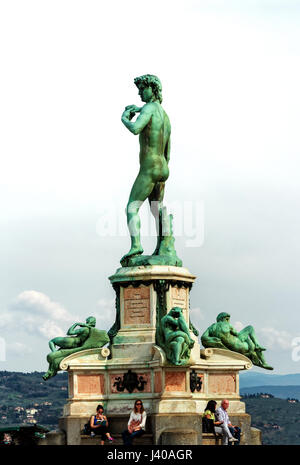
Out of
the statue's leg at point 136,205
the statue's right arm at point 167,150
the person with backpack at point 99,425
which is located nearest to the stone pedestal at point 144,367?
the person with backpack at point 99,425

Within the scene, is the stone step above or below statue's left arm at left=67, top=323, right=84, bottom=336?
below

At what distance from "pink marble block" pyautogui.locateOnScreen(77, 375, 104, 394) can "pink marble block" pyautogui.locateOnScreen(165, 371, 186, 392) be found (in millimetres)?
2166

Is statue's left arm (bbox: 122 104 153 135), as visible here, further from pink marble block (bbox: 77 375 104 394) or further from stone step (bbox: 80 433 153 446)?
stone step (bbox: 80 433 153 446)

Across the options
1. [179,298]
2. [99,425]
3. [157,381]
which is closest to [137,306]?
[179,298]

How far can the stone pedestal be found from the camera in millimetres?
33688

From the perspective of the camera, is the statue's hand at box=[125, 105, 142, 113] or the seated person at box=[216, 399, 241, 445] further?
the statue's hand at box=[125, 105, 142, 113]

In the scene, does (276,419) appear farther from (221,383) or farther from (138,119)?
(138,119)

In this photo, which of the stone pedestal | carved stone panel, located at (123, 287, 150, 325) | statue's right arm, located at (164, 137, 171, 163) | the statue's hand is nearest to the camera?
the stone pedestal

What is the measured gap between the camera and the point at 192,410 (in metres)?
33.2

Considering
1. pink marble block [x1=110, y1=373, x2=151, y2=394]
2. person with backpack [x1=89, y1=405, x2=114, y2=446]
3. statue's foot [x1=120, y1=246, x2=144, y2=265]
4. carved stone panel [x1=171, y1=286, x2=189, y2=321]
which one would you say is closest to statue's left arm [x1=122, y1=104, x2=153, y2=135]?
statue's foot [x1=120, y1=246, x2=144, y2=265]
